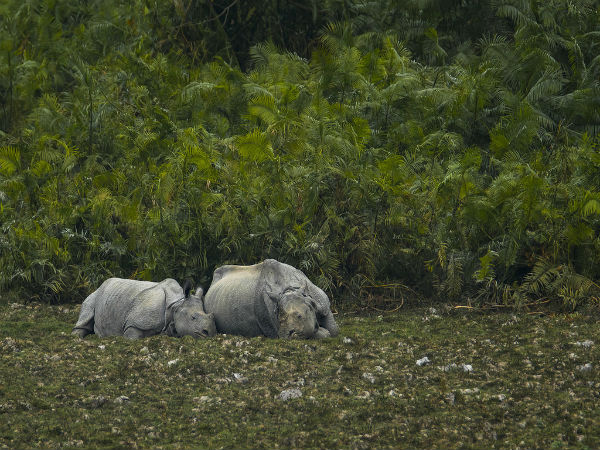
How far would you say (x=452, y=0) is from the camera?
18.3 metres

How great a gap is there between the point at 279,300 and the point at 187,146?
375cm

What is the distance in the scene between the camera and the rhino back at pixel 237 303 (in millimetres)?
9961

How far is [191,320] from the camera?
9.98 metres

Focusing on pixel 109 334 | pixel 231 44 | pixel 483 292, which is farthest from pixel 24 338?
pixel 231 44

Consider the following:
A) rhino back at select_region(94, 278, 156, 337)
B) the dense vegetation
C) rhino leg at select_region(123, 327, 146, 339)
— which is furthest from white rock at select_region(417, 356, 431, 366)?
rhino back at select_region(94, 278, 156, 337)

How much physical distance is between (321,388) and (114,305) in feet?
11.5

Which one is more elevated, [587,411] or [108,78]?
[108,78]

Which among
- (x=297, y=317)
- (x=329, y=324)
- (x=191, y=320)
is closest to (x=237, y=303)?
(x=191, y=320)

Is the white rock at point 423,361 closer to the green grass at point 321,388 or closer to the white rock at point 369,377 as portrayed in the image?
the green grass at point 321,388

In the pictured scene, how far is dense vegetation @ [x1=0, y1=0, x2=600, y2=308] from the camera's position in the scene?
37.3ft

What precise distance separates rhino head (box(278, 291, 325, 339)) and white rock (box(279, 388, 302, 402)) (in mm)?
1909

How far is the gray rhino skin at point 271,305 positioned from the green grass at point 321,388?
0.92ft

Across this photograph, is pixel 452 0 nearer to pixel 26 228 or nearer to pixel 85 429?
pixel 26 228

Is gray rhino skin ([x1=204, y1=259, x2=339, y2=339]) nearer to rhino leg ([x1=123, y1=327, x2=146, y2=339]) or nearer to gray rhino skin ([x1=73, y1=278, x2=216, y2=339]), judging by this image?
gray rhino skin ([x1=73, y1=278, x2=216, y2=339])
